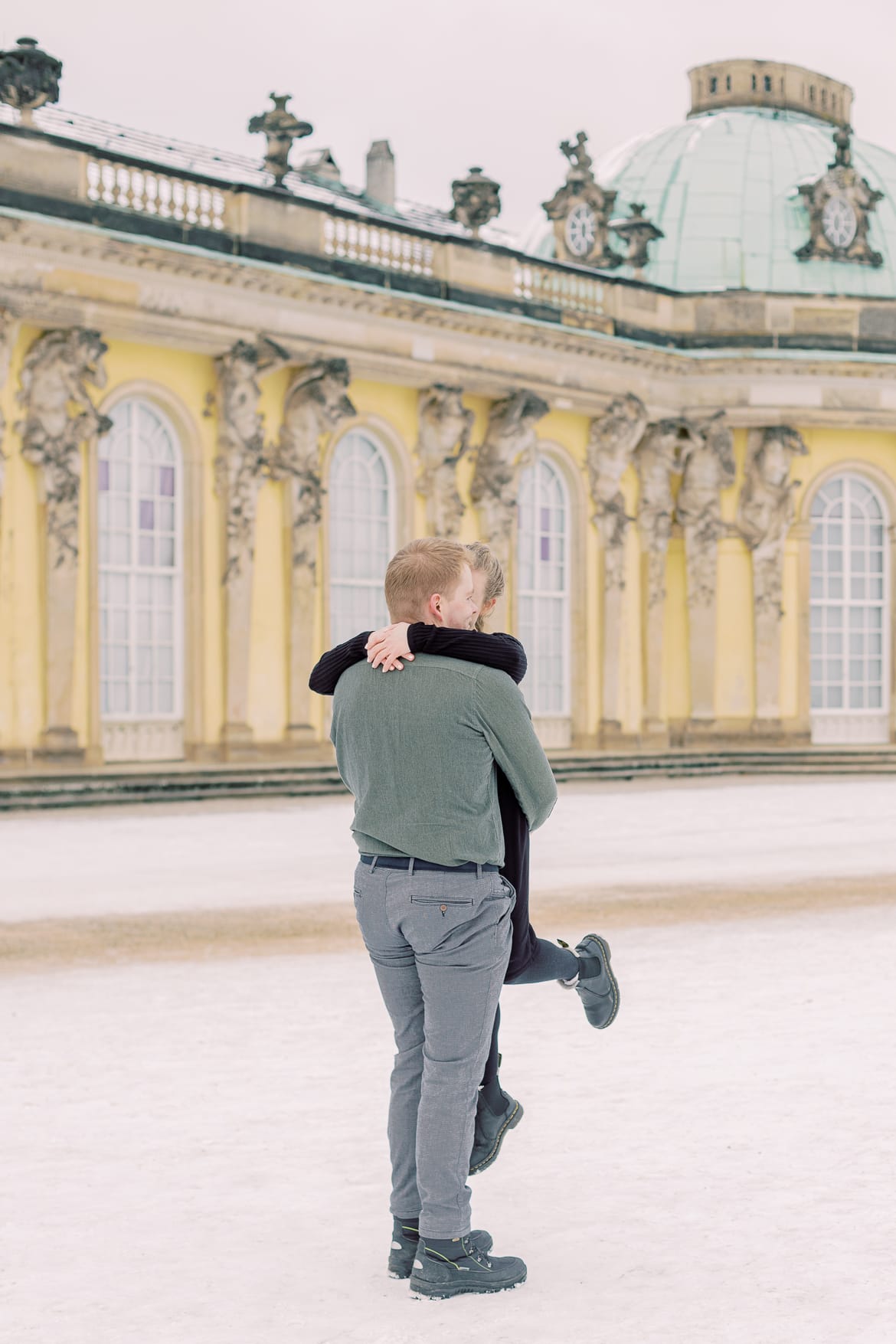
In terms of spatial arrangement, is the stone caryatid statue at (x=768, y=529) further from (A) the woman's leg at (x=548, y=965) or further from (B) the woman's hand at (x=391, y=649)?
(B) the woman's hand at (x=391, y=649)

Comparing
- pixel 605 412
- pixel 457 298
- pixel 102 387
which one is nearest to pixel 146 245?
pixel 102 387

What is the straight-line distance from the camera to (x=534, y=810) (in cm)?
430

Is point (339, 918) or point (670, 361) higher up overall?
point (670, 361)

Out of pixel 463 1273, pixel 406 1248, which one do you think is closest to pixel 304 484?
pixel 406 1248

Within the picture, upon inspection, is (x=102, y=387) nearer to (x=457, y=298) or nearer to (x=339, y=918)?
(x=457, y=298)

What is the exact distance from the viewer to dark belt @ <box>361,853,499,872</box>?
13.7ft

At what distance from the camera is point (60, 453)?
22984mm

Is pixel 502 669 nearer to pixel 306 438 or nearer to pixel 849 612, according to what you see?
pixel 306 438

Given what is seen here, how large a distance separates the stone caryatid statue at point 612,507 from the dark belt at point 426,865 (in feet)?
90.2

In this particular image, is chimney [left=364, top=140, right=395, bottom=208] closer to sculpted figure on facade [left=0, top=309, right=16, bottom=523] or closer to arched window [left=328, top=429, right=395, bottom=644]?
arched window [left=328, top=429, right=395, bottom=644]

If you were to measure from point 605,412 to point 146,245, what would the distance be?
10150 mm

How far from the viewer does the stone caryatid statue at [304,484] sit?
26.1 m

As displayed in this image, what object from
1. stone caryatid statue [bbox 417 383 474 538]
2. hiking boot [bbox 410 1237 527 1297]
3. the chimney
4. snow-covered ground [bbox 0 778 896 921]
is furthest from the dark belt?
the chimney

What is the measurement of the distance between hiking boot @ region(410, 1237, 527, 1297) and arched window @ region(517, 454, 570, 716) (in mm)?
26129
